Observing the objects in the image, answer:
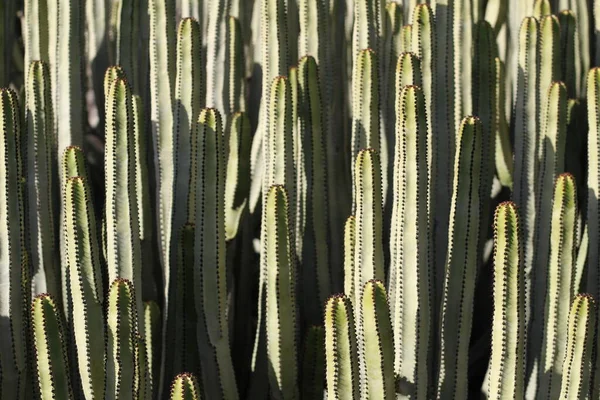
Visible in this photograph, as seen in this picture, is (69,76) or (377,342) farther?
(69,76)

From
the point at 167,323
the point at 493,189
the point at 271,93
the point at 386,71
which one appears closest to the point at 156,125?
the point at 271,93

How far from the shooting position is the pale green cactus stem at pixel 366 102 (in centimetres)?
304

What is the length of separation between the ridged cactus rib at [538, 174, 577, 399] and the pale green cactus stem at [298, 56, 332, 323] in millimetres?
751

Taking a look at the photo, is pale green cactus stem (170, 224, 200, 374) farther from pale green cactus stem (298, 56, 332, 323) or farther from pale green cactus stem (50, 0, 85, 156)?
pale green cactus stem (50, 0, 85, 156)

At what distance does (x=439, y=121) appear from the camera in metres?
3.16

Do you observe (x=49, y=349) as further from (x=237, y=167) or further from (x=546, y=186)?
(x=546, y=186)

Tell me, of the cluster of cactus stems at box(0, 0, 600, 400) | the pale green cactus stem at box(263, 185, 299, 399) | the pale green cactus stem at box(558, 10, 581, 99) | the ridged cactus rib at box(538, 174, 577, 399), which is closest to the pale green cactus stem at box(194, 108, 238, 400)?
the cluster of cactus stems at box(0, 0, 600, 400)

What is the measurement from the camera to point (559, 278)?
9.11ft

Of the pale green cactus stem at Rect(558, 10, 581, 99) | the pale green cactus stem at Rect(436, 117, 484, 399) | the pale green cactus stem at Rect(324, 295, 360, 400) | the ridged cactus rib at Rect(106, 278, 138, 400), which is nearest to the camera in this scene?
the pale green cactus stem at Rect(324, 295, 360, 400)

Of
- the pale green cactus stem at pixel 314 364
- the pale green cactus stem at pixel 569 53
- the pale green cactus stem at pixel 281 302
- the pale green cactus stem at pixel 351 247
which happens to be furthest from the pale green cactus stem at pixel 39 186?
the pale green cactus stem at pixel 569 53

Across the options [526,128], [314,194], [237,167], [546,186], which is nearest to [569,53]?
[526,128]

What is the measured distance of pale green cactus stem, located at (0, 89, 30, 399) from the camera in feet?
9.01

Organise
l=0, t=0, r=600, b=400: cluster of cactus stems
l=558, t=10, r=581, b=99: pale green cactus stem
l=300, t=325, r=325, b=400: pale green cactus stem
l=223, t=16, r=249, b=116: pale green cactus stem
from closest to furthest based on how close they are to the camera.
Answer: l=0, t=0, r=600, b=400: cluster of cactus stems, l=300, t=325, r=325, b=400: pale green cactus stem, l=223, t=16, r=249, b=116: pale green cactus stem, l=558, t=10, r=581, b=99: pale green cactus stem

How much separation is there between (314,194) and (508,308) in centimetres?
89
